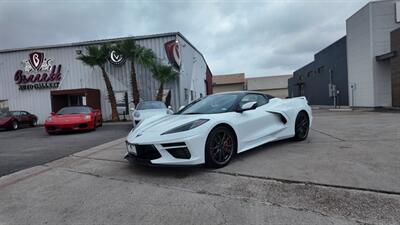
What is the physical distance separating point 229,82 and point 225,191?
54.5m

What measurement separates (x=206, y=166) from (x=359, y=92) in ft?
64.0

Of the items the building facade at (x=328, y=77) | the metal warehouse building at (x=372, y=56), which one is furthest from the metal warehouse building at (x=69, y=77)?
the building facade at (x=328, y=77)

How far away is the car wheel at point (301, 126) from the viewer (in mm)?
6047

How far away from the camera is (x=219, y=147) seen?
4.29 meters

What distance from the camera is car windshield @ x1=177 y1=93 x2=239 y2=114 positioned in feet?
15.8

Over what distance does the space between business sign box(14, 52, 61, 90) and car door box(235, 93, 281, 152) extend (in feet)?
61.4

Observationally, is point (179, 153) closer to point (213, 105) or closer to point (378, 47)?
point (213, 105)

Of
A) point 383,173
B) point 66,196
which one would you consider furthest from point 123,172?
point 383,173

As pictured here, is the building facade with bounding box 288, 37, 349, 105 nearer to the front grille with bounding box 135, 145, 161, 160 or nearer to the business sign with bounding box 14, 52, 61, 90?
the business sign with bounding box 14, 52, 61, 90

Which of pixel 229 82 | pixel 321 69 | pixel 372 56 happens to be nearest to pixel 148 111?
pixel 372 56

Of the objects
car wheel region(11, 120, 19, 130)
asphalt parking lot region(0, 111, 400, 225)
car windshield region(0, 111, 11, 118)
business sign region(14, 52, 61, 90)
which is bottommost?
asphalt parking lot region(0, 111, 400, 225)

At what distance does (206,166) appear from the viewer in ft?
13.8

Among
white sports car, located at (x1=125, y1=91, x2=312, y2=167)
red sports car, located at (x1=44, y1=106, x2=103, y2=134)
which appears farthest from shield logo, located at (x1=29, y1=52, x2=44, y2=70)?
white sports car, located at (x1=125, y1=91, x2=312, y2=167)

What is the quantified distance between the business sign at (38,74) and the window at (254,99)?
18508mm
